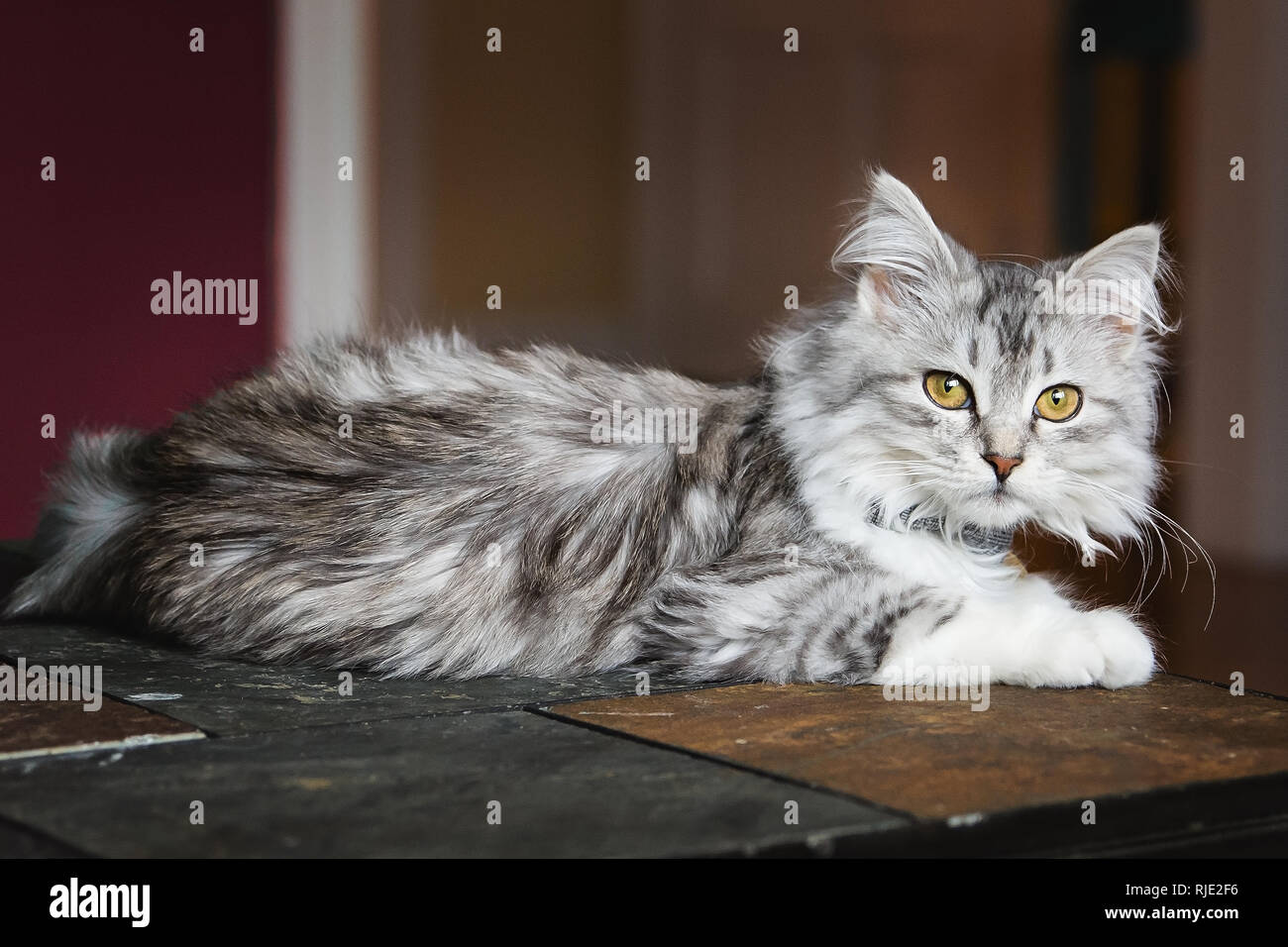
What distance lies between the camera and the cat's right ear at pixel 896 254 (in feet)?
7.04

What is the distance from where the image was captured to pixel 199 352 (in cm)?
407

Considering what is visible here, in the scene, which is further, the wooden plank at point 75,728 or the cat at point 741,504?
the cat at point 741,504

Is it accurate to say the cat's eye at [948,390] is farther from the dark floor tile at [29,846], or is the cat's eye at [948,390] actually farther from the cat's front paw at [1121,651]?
the dark floor tile at [29,846]

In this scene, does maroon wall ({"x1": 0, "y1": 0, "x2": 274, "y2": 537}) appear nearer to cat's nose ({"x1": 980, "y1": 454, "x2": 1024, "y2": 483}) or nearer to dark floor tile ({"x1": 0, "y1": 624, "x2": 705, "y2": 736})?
dark floor tile ({"x1": 0, "y1": 624, "x2": 705, "y2": 736})

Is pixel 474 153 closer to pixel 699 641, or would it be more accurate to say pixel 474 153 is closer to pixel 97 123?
pixel 97 123

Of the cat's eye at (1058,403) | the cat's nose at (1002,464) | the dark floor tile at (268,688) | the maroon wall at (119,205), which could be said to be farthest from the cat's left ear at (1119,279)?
the maroon wall at (119,205)

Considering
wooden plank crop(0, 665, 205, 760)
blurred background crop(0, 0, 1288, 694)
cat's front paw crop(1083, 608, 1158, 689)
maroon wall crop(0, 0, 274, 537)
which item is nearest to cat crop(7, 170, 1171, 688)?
cat's front paw crop(1083, 608, 1158, 689)

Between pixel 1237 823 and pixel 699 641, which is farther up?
pixel 699 641

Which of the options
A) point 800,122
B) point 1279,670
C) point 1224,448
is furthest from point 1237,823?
point 800,122

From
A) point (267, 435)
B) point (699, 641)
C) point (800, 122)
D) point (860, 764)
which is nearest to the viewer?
point (860, 764)

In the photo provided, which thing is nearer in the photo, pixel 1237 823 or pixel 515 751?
pixel 1237 823

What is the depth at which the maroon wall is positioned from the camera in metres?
3.70
